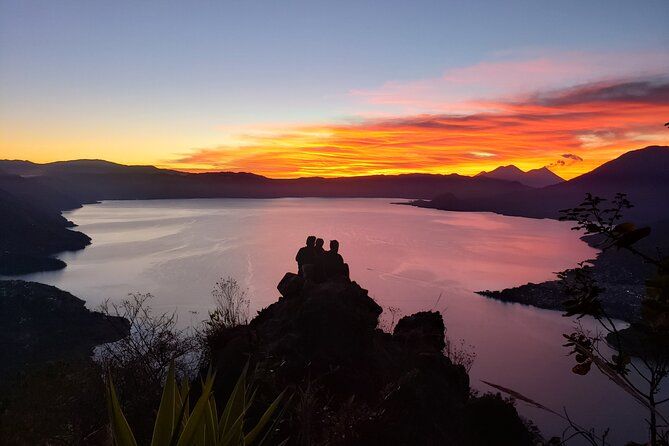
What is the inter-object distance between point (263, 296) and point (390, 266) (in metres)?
29.1

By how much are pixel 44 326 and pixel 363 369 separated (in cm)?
4779

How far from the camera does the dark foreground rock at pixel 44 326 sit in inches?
1672

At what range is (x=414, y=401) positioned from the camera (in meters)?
12.7

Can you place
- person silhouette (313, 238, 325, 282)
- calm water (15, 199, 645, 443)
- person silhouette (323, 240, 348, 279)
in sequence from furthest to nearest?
1. calm water (15, 199, 645, 443)
2. person silhouette (323, 240, 348, 279)
3. person silhouette (313, 238, 325, 282)

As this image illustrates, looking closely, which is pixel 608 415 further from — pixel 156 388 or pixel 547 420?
pixel 156 388

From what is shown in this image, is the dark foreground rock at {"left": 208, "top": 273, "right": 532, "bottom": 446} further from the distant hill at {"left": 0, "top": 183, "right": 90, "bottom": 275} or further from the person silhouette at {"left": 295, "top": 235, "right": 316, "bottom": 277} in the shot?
the distant hill at {"left": 0, "top": 183, "right": 90, "bottom": 275}

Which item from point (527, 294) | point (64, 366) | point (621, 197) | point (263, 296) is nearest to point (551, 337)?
point (527, 294)

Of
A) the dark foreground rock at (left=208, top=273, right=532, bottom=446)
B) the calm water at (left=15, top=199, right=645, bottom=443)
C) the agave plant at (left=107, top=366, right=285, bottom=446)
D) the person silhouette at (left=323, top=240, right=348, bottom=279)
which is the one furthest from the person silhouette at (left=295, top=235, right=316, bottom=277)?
the agave plant at (left=107, top=366, right=285, bottom=446)

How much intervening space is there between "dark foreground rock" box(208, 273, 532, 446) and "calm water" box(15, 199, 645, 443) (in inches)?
535

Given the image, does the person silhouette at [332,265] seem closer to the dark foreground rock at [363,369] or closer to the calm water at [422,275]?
the dark foreground rock at [363,369]

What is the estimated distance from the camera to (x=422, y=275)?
242 feet

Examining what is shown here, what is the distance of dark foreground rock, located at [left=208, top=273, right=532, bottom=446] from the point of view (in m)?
11.8

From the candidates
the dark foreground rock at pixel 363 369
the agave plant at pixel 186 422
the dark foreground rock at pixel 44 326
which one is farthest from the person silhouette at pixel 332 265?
the dark foreground rock at pixel 44 326

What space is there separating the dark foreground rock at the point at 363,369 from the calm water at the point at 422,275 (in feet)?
44.6
